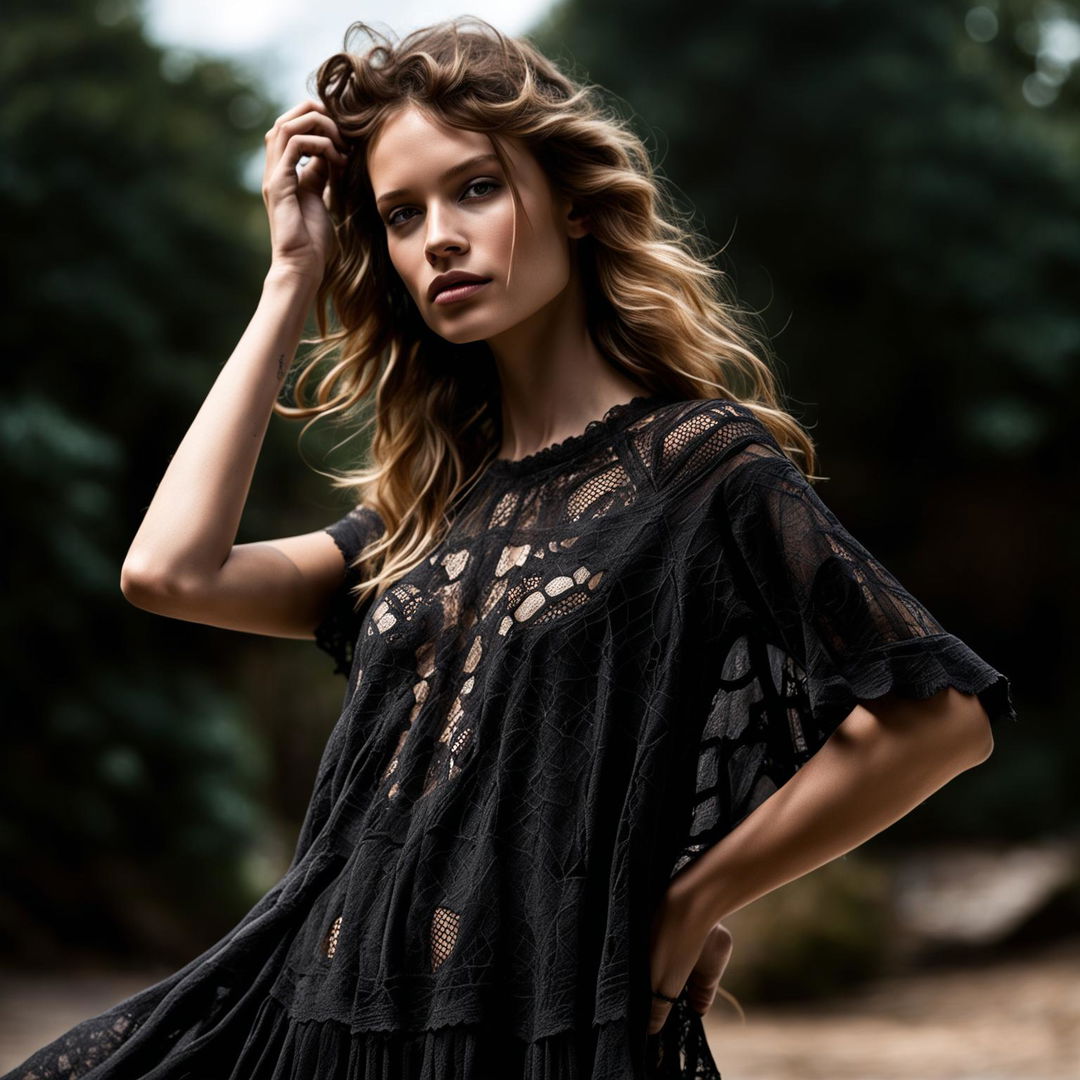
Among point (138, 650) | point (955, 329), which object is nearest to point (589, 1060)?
point (138, 650)

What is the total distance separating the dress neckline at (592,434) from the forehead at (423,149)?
334mm

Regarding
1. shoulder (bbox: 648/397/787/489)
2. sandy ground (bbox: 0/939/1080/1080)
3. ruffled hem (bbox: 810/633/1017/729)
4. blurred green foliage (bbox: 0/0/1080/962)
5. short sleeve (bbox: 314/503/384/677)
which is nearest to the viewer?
ruffled hem (bbox: 810/633/1017/729)

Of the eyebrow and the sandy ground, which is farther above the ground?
the eyebrow

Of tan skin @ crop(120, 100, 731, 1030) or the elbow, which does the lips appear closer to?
tan skin @ crop(120, 100, 731, 1030)

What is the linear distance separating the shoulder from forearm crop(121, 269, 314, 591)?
20.6 inches

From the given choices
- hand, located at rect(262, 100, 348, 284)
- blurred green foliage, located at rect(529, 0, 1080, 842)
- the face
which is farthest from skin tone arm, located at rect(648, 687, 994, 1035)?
blurred green foliage, located at rect(529, 0, 1080, 842)

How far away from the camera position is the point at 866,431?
8703 mm

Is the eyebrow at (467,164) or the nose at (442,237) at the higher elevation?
the eyebrow at (467,164)

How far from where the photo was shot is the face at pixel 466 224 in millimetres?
1800

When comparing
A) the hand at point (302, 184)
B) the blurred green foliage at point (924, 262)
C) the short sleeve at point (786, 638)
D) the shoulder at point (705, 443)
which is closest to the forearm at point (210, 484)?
the hand at point (302, 184)

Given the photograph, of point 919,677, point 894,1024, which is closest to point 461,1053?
point 919,677

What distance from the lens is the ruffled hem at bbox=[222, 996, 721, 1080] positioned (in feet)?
4.92

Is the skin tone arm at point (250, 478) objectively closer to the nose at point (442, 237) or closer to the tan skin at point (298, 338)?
the tan skin at point (298, 338)

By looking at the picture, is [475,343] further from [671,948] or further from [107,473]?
[107,473]
